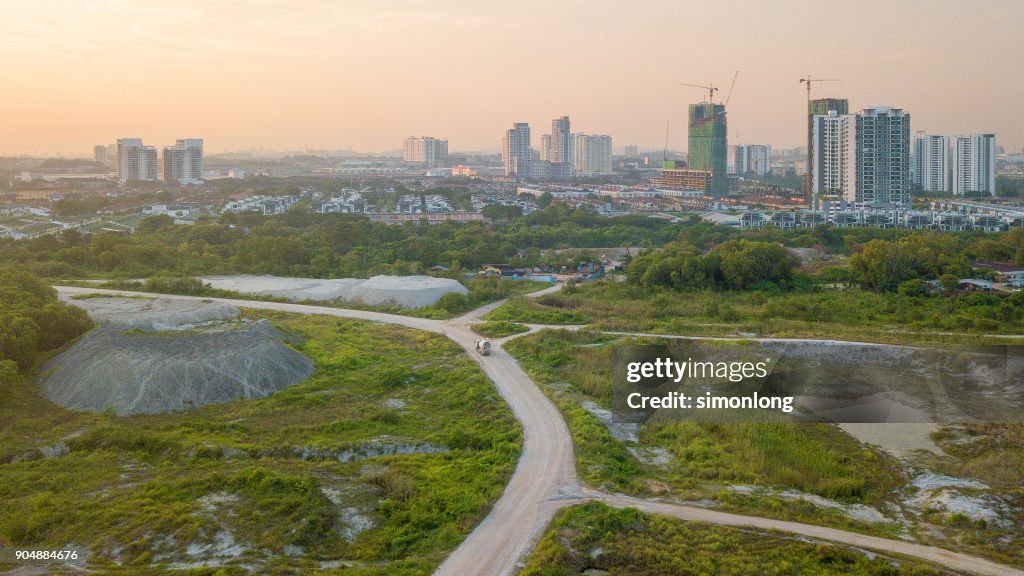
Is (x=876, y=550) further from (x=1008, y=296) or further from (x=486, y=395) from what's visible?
(x=1008, y=296)

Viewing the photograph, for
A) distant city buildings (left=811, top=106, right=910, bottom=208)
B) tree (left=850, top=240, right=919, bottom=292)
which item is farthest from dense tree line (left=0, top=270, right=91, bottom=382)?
distant city buildings (left=811, top=106, right=910, bottom=208)

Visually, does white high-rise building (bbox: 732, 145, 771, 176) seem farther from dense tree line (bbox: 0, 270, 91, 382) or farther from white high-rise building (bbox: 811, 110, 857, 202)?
dense tree line (bbox: 0, 270, 91, 382)

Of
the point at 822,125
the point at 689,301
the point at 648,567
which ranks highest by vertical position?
the point at 822,125

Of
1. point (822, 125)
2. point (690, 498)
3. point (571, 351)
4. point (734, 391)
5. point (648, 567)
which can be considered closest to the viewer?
point (648, 567)

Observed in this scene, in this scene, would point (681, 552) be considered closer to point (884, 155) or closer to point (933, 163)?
point (884, 155)

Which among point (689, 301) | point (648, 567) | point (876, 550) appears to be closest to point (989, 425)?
point (876, 550)

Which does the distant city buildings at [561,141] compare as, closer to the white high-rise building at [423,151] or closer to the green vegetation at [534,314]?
the white high-rise building at [423,151]
